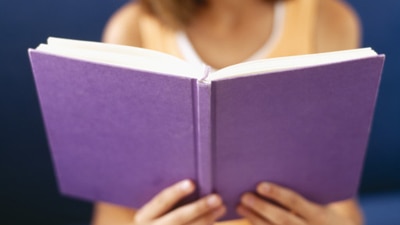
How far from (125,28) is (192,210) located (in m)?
0.45

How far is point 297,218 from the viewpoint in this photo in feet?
2.44

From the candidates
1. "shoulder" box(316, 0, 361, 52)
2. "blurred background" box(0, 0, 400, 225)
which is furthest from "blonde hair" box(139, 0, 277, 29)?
"shoulder" box(316, 0, 361, 52)

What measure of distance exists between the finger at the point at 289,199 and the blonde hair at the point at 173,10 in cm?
40

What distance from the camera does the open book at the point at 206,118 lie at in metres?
0.61

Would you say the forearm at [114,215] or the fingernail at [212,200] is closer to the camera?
the fingernail at [212,200]

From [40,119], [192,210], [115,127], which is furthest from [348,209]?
[40,119]

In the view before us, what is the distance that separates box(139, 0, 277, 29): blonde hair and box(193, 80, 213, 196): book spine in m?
0.39

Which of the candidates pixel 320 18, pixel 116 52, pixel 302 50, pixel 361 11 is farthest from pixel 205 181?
pixel 361 11

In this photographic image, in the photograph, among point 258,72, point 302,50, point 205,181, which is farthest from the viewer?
point 302,50

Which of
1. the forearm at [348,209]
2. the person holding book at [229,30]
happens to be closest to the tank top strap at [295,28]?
the person holding book at [229,30]

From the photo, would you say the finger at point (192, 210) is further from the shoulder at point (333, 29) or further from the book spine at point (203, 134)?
the shoulder at point (333, 29)

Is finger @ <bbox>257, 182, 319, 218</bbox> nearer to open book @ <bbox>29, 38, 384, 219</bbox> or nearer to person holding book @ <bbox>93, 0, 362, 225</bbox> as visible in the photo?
open book @ <bbox>29, 38, 384, 219</bbox>

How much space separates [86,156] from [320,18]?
57 centimetres

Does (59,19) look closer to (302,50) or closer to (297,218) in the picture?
(302,50)
